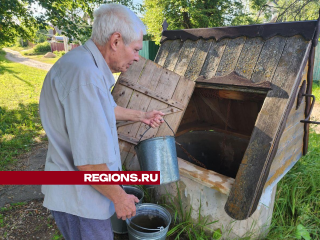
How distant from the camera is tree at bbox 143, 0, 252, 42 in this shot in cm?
947

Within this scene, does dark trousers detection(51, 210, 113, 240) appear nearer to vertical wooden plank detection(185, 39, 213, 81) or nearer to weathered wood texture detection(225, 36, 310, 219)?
weathered wood texture detection(225, 36, 310, 219)

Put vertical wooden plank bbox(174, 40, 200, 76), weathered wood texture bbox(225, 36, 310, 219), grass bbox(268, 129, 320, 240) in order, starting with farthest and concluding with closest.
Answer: vertical wooden plank bbox(174, 40, 200, 76)
grass bbox(268, 129, 320, 240)
weathered wood texture bbox(225, 36, 310, 219)

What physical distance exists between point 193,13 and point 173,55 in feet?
21.0

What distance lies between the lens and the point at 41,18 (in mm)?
4906

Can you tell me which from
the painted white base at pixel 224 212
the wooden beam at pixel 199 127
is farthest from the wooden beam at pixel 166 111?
the wooden beam at pixel 199 127

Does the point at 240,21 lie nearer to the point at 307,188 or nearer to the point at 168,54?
the point at 168,54

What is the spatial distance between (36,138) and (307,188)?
586 cm

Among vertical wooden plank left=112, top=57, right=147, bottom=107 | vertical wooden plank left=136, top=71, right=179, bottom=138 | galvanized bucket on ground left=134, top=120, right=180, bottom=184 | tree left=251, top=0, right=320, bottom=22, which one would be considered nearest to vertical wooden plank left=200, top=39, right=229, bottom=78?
vertical wooden plank left=136, top=71, right=179, bottom=138

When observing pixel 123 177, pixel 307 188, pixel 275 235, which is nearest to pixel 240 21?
pixel 307 188

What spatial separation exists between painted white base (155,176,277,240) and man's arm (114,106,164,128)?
0.83m

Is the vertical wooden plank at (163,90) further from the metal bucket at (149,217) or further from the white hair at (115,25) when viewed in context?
the white hair at (115,25)

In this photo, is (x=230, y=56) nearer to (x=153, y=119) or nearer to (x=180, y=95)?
(x=180, y=95)

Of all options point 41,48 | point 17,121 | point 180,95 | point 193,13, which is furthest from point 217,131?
point 41,48

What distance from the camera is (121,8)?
4.97 feet
